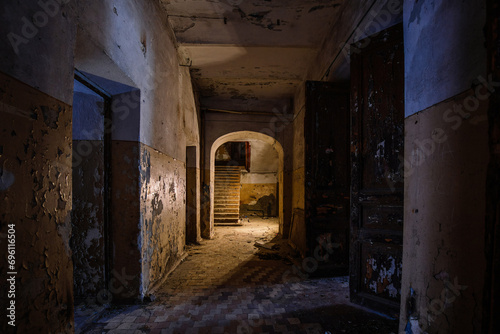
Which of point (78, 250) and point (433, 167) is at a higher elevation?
point (433, 167)

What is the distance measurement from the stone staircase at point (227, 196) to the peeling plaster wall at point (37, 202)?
741 centimetres

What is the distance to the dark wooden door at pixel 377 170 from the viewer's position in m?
2.40

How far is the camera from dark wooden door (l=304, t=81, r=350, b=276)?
365cm

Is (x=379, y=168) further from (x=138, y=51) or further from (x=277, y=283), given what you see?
(x=138, y=51)

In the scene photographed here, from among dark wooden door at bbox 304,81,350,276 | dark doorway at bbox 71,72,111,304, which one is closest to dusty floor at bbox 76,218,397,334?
dark doorway at bbox 71,72,111,304

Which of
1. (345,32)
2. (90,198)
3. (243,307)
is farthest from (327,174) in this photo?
(90,198)

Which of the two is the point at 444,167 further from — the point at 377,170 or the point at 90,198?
the point at 90,198

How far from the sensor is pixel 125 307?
255cm

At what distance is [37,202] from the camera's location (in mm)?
1307

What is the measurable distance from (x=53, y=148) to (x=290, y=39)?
380cm

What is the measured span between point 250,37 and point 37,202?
12.3ft

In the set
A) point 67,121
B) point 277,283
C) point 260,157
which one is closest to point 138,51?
point 67,121

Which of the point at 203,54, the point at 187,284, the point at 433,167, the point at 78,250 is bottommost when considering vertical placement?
the point at 187,284

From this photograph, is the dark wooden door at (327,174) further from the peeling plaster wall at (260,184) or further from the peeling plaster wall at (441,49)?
the peeling plaster wall at (260,184)
